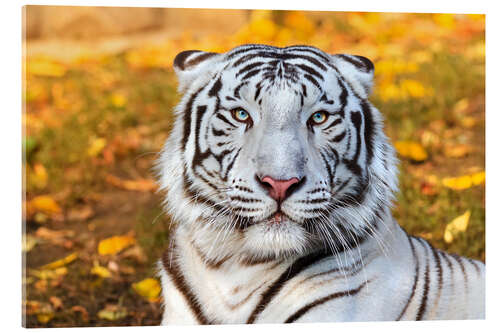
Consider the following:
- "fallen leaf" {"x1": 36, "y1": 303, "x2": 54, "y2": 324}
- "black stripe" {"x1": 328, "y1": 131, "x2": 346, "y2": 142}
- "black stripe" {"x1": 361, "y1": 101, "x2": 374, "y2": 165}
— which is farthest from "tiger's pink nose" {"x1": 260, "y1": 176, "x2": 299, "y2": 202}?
"fallen leaf" {"x1": 36, "y1": 303, "x2": 54, "y2": 324}

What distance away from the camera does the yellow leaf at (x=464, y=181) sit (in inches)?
139

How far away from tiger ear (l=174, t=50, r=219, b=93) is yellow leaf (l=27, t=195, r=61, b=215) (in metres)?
1.44

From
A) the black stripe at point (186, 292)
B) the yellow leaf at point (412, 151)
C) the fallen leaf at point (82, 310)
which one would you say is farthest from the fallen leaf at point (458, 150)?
the fallen leaf at point (82, 310)

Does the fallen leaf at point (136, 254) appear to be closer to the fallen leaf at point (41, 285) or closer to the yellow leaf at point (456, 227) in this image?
the fallen leaf at point (41, 285)

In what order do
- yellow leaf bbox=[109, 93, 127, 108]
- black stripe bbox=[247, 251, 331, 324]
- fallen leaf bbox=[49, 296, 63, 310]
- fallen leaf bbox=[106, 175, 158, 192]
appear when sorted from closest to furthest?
black stripe bbox=[247, 251, 331, 324]
fallen leaf bbox=[49, 296, 63, 310]
fallen leaf bbox=[106, 175, 158, 192]
yellow leaf bbox=[109, 93, 127, 108]

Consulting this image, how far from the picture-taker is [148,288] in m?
3.14

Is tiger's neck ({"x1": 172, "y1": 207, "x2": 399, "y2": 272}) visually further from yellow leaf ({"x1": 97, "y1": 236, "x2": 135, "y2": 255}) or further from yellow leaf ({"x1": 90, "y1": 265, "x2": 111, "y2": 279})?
yellow leaf ({"x1": 97, "y1": 236, "x2": 135, "y2": 255})

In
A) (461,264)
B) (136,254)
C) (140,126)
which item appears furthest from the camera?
(140,126)

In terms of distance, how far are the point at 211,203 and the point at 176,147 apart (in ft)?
0.90

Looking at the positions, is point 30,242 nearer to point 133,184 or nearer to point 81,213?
point 81,213

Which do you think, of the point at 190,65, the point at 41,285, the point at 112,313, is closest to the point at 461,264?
the point at 190,65

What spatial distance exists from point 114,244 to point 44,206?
53 centimetres

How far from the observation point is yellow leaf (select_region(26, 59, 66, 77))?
153 inches

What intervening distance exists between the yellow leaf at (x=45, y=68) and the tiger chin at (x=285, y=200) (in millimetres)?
1507
